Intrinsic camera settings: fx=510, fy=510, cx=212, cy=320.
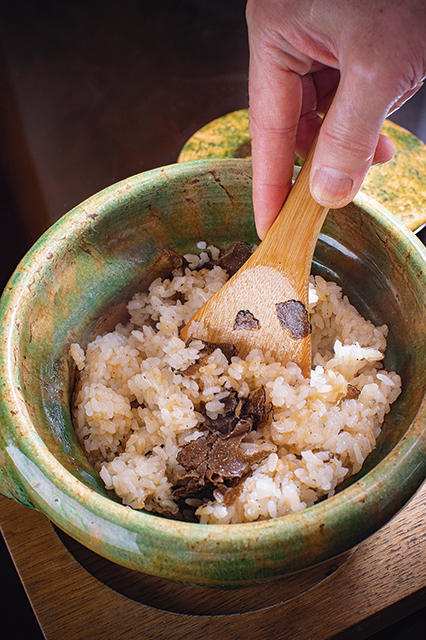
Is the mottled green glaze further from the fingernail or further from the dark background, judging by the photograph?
the fingernail

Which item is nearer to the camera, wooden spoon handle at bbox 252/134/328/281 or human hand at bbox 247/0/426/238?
human hand at bbox 247/0/426/238

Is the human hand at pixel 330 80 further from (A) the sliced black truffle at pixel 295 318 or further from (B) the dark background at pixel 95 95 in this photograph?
(B) the dark background at pixel 95 95

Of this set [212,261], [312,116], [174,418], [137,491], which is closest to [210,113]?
[312,116]

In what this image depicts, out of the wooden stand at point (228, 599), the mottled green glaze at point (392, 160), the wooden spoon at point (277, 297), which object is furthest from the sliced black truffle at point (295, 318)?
the mottled green glaze at point (392, 160)

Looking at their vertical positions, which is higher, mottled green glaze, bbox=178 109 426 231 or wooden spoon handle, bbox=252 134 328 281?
wooden spoon handle, bbox=252 134 328 281

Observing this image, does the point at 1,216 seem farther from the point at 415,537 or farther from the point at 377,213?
the point at 415,537

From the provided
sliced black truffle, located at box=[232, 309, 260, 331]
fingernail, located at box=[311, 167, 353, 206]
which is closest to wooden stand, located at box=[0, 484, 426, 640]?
sliced black truffle, located at box=[232, 309, 260, 331]
